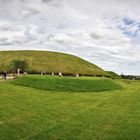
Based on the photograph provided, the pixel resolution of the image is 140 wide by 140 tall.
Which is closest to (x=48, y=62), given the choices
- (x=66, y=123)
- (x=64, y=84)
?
(x=64, y=84)

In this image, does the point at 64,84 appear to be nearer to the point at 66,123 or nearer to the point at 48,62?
the point at 66,123

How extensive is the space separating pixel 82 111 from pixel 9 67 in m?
81.4

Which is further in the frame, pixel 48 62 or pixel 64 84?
pixel 48 62

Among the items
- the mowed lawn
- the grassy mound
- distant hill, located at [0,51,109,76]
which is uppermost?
distant hill, located at [0,51,109,76]

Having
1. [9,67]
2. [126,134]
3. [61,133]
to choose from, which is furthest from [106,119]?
[9,67]

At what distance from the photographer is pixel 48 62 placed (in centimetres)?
11969

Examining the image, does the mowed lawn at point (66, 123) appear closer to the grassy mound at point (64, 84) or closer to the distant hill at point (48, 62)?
the grassy mound at point (64, 84)

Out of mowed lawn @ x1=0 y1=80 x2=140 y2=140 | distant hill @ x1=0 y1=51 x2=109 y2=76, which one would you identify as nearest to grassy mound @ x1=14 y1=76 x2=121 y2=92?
mowed lawn @ x1=0 y1=80 x2=140 y2=140

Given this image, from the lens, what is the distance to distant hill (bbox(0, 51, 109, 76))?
110 metres

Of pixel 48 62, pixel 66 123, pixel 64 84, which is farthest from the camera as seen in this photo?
pixel 48 62

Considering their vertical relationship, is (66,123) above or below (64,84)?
below

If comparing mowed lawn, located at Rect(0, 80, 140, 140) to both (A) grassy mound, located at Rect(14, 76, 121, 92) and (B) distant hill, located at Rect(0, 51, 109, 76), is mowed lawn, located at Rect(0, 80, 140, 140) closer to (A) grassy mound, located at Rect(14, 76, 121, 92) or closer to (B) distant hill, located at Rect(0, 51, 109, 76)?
(A) grassy mound, located at Rect(14, 76, 121, 92)

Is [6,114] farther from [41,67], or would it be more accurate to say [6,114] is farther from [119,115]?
[41,67]

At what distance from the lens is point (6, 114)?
22000mm
